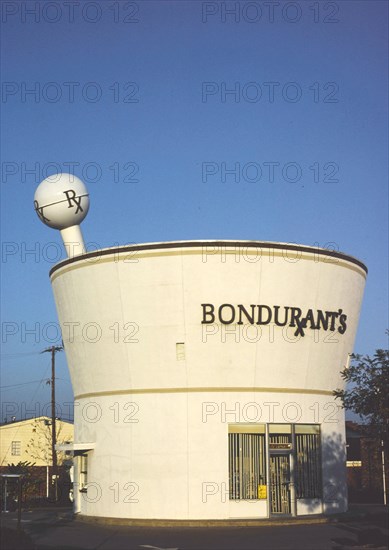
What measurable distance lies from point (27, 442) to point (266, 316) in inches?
1939

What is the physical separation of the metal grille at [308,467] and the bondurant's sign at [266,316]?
163 inches

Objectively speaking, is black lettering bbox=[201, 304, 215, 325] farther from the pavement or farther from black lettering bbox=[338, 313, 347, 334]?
the pavement

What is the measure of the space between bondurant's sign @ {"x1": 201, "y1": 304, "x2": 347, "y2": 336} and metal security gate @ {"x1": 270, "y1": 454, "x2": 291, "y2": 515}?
4792 millimetres

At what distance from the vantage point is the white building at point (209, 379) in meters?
28.2

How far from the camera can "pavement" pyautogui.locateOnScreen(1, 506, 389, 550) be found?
22.1m

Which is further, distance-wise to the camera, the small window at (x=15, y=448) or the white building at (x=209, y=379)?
the small window at (x=15, y=448)

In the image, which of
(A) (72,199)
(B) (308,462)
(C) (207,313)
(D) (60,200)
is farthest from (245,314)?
(D) (60,200)

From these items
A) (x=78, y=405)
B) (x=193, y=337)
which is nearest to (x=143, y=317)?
(x=193, y=337)

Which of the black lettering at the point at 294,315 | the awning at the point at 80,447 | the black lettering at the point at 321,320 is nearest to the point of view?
the black lettering at the point at 294,315

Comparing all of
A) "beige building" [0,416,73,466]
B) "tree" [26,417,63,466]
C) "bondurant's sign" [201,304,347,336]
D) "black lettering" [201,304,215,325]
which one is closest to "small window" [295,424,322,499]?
"bondurant's sign" [201,304,347,336]

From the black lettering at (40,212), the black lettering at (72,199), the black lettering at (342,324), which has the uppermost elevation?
the black lettering at (72,199)

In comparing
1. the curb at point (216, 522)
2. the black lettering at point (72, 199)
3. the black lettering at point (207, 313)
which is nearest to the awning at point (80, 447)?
the curb at point (216, 522)

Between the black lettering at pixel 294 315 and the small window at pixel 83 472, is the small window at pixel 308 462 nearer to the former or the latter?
the black lettering at pixel 294 315

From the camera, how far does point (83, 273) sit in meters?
30.3
